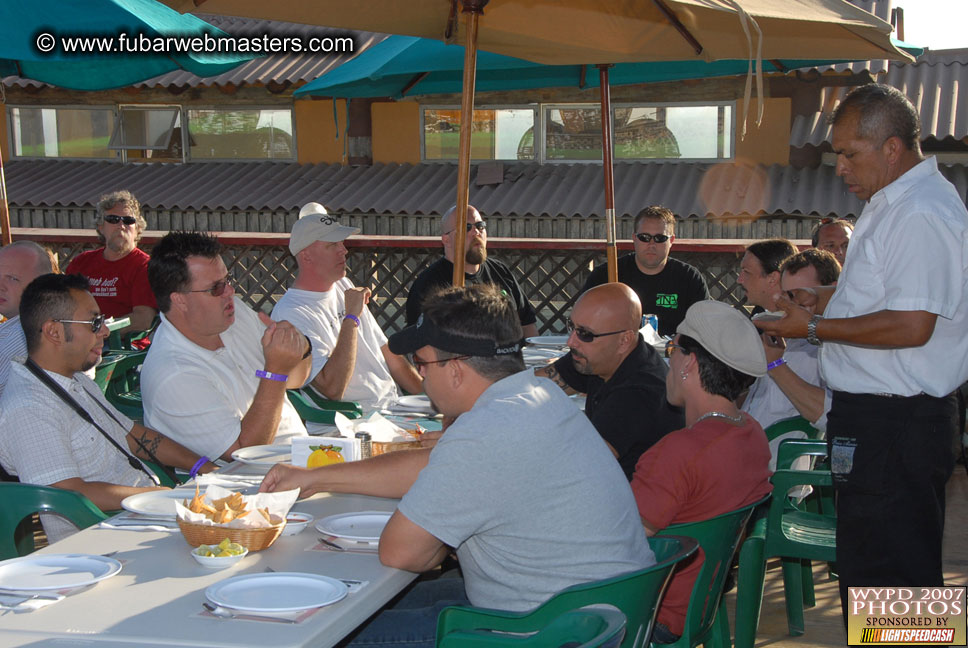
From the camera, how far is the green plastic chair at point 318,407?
4.60 m

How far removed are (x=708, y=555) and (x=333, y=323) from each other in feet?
9.24

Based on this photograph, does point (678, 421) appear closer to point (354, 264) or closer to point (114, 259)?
point (114, 259)

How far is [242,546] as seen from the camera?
2311 millimetres

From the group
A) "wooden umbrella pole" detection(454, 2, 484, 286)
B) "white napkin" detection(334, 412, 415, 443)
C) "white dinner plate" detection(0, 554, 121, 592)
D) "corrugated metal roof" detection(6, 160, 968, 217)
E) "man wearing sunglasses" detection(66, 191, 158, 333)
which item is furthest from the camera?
"corrugated metal roof" detection(6, 160, 968, 217)

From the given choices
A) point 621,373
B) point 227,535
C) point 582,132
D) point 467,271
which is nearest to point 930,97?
point 582,132

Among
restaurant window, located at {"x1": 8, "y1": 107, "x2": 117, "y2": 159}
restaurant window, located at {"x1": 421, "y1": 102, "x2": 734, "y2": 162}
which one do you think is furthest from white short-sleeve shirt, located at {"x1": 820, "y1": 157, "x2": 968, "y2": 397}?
restaurant window, located at {"x1": 8, "y1": 107, "x2": 117, "y2": 159}

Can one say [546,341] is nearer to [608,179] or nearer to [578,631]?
[608,179]

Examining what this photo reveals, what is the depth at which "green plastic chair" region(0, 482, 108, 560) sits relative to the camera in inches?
107

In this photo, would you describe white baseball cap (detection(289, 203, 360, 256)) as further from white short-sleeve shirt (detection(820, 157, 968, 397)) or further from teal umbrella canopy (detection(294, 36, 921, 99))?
white short-sleeve shirt (detection(820, 157, 968, 397))

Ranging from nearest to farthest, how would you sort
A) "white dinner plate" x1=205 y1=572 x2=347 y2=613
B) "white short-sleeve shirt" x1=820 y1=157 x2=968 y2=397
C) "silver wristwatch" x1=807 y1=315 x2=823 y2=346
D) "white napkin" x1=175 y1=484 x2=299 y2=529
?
"white dinner plate" x1=205 y1=572 x2=347 y2=613
"white napkin" x1=175 y1=484 x2=299 y2=529
"white short-sleeve shirt" x1=820 y1=157 x2=968 y2=397
"silver wristwatch" x1=807 y1=315 x2=823 y2=346

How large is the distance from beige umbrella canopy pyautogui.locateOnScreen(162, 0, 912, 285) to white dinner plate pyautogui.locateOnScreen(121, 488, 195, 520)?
1.55 meters

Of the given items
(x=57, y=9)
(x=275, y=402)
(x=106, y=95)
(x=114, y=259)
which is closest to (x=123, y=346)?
(x=114, y=259)

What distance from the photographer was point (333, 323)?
5035 millimetres

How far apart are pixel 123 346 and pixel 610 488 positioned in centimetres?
504
